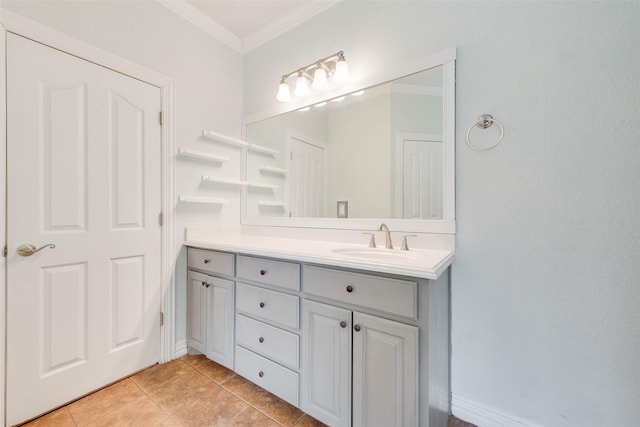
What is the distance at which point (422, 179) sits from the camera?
1469 mm

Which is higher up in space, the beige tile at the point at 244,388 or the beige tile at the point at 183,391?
the beige tile at the point at 183,391

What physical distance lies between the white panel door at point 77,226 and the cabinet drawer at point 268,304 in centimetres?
70

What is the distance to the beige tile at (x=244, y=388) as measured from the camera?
4.78 feet

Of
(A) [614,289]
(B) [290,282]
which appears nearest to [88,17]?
(B) [290,282]

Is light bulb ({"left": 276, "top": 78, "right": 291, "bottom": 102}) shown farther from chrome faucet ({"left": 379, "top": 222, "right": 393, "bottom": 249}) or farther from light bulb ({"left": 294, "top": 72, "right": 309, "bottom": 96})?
chrome faucet ({"left": 379, "top": 222, "right": 393, "bottom": 249})

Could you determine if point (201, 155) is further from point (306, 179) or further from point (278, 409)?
point (278, 409)

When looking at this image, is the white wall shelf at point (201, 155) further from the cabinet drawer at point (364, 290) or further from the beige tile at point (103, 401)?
the beige tile at point (103, 401)

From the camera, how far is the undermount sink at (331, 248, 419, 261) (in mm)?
1325

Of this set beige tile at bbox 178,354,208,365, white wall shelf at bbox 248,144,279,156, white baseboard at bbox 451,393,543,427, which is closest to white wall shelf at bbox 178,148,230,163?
white wall shelf at bbox 248,144,279,156

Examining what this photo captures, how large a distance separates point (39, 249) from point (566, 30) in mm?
2637

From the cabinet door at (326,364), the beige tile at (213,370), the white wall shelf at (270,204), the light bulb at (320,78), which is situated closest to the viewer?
the cabinet door at (326,364)

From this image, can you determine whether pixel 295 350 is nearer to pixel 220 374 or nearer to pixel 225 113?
pixel 220 374

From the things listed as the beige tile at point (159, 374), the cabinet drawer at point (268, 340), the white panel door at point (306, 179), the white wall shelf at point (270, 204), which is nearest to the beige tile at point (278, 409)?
the cabinet drawer at point (268, 340)

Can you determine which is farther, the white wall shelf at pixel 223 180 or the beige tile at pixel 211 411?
the white wall shelf at pixel 223 180
